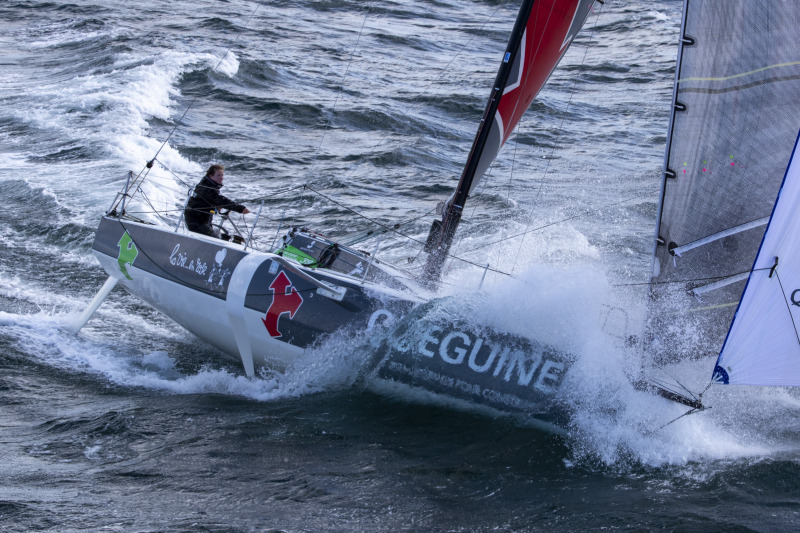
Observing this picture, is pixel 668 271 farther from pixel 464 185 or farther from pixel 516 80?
pixel 516 80

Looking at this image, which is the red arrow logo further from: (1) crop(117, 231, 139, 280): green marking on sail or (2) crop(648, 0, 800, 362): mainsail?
(2) crop(648, 0, 800, 362): mainsail

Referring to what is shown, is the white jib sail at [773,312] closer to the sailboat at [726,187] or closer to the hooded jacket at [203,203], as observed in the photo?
the sailboat at [726,187]

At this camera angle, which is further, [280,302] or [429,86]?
[429,86]

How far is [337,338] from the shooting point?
6.73m

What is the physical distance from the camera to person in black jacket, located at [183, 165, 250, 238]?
26.7 ft

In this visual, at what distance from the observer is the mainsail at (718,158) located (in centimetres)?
581

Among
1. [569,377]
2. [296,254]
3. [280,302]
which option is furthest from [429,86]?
[569,377]

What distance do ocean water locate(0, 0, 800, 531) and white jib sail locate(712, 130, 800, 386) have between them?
0.72 m

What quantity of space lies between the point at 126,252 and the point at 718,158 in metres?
5.45

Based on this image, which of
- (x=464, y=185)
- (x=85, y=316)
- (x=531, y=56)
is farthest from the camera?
(x=85, y=316)

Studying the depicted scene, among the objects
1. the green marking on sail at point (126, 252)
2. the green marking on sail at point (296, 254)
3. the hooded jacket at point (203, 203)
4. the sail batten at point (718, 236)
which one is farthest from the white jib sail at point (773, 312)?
the green marking on sail at point (126, 252)

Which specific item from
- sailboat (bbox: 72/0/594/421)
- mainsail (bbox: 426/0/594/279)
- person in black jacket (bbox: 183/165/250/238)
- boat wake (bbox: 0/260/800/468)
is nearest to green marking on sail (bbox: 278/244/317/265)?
sailboat (bbox: 72/0/594/421)

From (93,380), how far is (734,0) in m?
5.74

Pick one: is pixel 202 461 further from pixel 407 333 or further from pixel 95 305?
pixel 95 305
